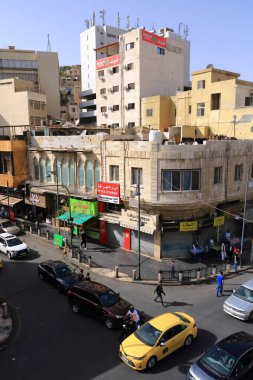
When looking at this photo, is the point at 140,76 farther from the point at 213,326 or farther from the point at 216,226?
the point at 213,326

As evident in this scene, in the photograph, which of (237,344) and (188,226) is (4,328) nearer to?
(237,344)

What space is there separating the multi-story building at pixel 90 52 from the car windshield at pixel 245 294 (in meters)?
60.1

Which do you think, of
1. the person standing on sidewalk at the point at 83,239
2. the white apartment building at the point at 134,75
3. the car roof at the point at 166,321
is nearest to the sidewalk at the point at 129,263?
the person standing on sidewalk at the point at 83,239

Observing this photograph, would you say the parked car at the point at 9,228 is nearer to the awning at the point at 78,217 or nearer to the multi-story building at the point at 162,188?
the awning at the point at 78,217

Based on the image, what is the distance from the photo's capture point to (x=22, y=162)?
35906mm

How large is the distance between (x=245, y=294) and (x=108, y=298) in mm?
7673

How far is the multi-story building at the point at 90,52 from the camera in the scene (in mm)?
73562

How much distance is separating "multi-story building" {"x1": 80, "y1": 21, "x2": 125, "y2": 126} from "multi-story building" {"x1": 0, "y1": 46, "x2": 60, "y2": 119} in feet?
27.7

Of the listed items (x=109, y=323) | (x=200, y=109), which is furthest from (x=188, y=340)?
(x=200, y=109)

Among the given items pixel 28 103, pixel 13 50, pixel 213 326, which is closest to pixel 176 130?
pixel 213 326

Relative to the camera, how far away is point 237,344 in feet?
40.3

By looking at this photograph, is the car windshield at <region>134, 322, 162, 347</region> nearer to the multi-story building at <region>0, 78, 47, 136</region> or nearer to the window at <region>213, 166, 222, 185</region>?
the window at <region>213, 166, 222, 185</region>

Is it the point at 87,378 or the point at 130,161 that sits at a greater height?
the point at 130,161

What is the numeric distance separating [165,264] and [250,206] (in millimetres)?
11680
